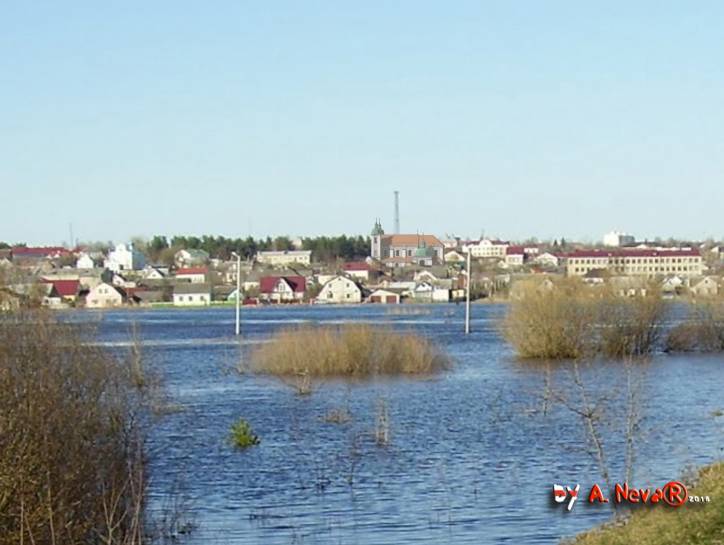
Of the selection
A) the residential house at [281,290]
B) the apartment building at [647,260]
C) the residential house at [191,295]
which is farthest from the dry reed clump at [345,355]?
the apartment building at [647,260]

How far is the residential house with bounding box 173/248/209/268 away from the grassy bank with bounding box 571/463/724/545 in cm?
17101

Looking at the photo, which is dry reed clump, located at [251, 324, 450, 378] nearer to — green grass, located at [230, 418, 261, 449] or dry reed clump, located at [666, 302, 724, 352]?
dry reed clump, located at [666, 302, 724, 352]

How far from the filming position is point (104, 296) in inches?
5157

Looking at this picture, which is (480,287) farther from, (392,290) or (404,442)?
(404,442)

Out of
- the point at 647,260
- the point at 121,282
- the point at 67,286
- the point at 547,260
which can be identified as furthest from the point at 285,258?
the point at 67,286

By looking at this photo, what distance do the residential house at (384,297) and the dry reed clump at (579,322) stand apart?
9237 cm

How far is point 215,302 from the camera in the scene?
145m

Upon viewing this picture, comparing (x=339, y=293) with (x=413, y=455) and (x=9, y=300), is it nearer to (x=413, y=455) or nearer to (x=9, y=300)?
(x=413, y=455)

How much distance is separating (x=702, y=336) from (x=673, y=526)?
41.0 metres

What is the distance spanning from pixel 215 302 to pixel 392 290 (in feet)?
61.9

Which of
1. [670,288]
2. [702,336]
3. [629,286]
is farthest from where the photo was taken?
[670,288]

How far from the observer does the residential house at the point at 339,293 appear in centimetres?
14262

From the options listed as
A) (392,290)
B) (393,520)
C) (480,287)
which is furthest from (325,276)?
(393,520)

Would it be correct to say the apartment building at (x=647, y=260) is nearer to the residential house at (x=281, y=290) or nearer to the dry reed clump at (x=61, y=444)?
the residential house at (x=281, y=290)
